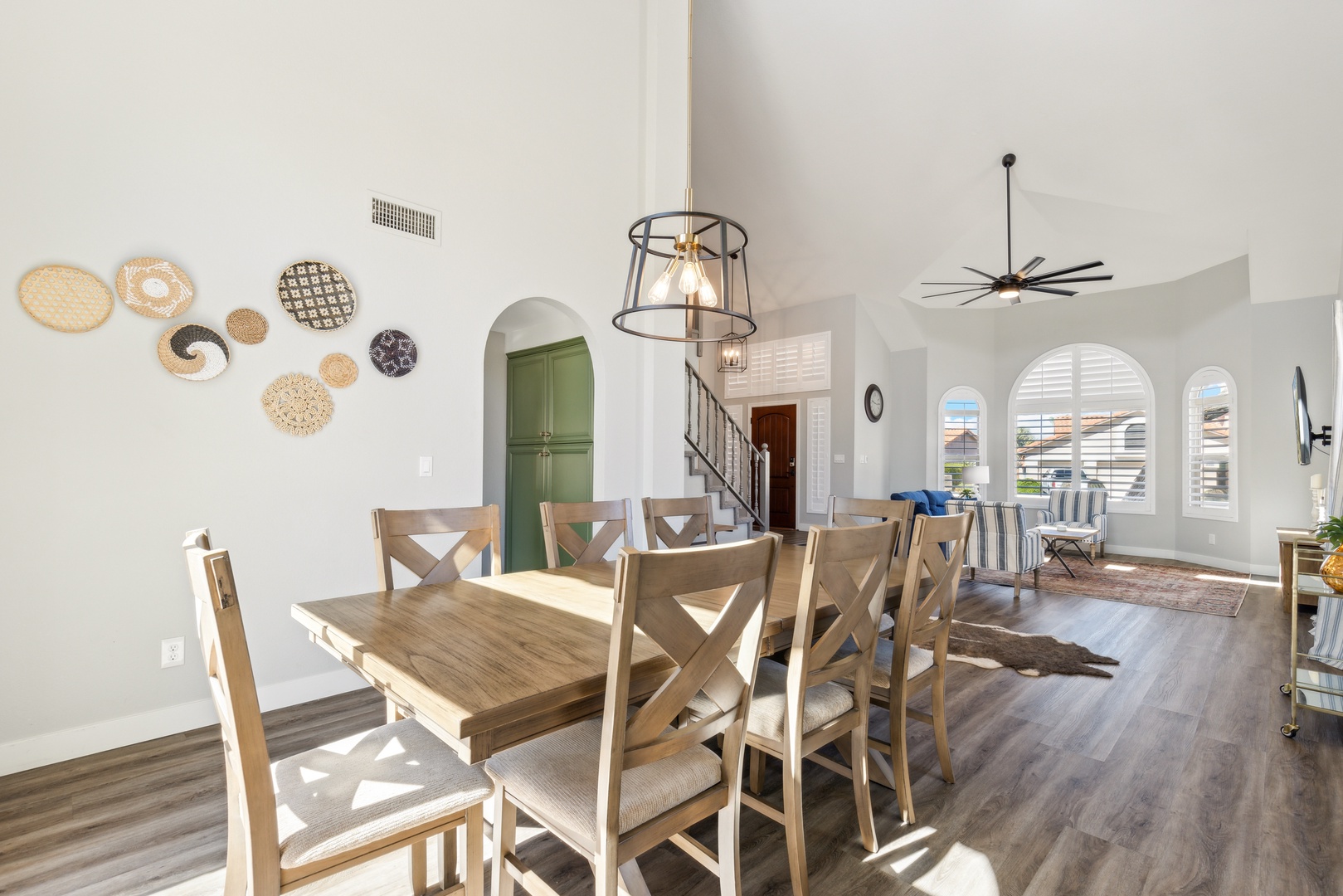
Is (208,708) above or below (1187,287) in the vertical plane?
below

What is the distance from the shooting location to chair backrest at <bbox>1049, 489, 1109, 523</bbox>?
24.8 ft

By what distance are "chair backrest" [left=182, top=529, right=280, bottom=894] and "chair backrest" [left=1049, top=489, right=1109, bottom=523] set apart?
8.67m

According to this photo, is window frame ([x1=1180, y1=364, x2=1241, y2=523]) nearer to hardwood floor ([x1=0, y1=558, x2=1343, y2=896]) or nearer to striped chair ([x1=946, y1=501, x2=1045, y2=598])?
striped chair ([x1=946, y1=501, x2=1045, y2=598])

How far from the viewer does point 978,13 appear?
4930mm

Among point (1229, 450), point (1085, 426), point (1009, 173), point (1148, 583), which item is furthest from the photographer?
point (1085, 426)

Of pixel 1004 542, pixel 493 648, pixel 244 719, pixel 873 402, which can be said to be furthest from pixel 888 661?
pixel 873 402

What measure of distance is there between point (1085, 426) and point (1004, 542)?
393 cm

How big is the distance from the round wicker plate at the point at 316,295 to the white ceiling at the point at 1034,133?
4.43 metres

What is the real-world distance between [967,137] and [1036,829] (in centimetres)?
595

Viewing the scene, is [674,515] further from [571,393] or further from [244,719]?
[244,719]

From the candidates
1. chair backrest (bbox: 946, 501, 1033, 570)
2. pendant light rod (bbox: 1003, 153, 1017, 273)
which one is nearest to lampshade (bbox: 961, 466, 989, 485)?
chair backrest (bbox: 946, 501, 1033, 570)

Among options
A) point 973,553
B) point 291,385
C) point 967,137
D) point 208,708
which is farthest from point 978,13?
point 208,708

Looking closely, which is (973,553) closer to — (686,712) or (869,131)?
(869,131)

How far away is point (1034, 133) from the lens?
18.5 feet
